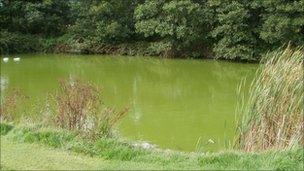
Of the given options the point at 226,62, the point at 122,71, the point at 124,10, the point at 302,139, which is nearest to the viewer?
the point at 302,139

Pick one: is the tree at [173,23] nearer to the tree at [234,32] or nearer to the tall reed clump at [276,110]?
the tree at [234,32]

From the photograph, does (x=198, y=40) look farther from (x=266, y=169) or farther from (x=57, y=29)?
(x=266, y=169)

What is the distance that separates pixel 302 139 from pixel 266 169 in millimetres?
928

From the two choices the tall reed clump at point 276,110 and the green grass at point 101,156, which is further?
the tall reed clump at point 276,110

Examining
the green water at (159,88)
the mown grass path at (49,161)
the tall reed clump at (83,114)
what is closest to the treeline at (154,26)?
the green water at (159,88)

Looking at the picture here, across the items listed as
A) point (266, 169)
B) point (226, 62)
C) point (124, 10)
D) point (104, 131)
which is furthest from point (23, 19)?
point (266, 169)

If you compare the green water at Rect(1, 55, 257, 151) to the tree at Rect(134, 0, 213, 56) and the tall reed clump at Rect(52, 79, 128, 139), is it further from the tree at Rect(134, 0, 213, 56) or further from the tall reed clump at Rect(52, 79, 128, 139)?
the tall reed clump at Rect(52, 79, 128, 139)

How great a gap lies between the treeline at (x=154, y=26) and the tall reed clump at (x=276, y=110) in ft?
34.3

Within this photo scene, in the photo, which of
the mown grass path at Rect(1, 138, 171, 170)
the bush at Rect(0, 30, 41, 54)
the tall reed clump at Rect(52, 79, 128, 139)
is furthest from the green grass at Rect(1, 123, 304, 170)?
the bush at Rect(0, 30, 41, 54)

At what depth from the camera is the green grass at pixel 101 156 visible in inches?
156

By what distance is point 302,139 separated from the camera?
4836mm

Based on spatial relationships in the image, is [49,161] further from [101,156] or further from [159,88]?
[159,88]

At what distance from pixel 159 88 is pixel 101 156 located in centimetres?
753

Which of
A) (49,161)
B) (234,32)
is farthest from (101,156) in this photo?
(234,32)
